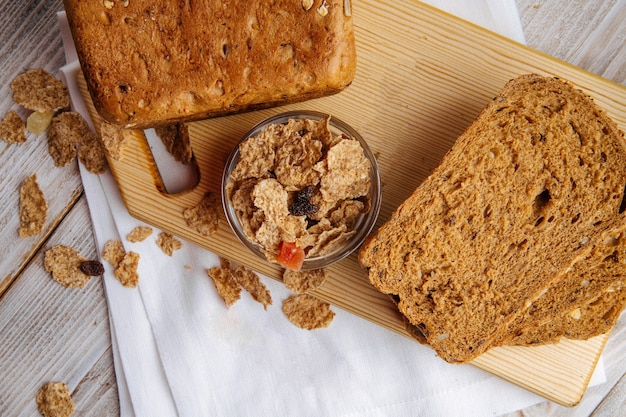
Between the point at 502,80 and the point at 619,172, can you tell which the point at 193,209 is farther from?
the point at 619,172

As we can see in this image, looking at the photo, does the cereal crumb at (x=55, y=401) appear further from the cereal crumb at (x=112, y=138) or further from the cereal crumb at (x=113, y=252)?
the cereal crumb at (x=112, y=138)

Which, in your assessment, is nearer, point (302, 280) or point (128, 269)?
point (302, 280)

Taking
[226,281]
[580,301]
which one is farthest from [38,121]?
[580,301]

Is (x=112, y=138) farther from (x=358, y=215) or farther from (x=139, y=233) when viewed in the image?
(x=358, y=215)

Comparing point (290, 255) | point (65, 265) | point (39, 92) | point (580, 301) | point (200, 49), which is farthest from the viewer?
point (65, 265)

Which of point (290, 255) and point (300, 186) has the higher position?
point (300, 186)

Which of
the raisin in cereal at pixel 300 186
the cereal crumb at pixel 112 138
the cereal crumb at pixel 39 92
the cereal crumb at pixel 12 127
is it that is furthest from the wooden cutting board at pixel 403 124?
the cereal crumb at pixel 12 127
